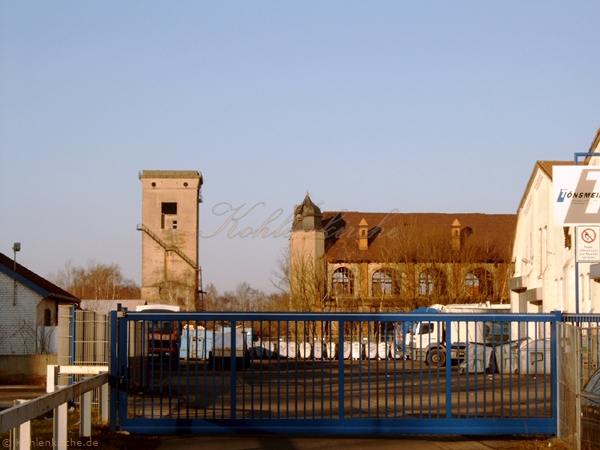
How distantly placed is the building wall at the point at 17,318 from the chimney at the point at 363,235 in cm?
4498

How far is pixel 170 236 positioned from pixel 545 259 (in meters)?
50.4

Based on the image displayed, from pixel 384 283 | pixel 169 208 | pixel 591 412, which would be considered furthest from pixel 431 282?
pixel 591 412

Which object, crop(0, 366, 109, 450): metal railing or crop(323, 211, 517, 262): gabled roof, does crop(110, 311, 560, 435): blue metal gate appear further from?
crop(323, 211, 517, 262): gabled roof

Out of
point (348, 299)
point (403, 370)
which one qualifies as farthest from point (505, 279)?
point (403, 370)

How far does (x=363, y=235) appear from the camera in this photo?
78750 millimetres

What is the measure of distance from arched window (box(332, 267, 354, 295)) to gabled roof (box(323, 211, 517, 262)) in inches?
43.3

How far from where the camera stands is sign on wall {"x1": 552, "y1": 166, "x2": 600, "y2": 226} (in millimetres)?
16016

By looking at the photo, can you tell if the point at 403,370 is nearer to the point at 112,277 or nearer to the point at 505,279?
the point at 505,279

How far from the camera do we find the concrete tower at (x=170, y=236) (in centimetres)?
8319

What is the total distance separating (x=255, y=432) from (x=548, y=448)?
4127 mm

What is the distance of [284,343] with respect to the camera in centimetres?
1325

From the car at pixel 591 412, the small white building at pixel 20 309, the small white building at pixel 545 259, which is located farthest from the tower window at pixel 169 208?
the car at pixel 591 412

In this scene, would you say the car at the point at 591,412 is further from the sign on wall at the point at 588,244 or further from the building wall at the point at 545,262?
the building wall at the point at 545,262

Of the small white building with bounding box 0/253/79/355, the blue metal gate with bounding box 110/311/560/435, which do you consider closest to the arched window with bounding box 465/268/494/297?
the small white building with bounding box 0/253/79/355
